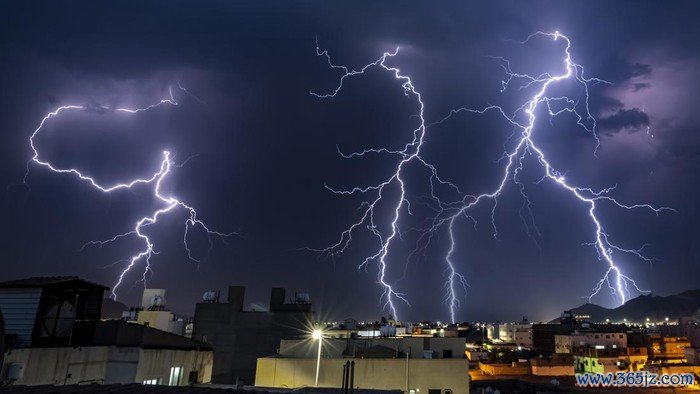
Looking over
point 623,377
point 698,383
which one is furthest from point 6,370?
point 698,383

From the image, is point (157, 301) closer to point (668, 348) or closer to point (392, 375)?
point (392, 375)

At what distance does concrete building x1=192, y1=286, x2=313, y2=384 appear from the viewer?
31.6m

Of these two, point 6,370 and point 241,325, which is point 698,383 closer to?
point 241,325

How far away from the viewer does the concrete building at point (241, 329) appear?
1243 inches

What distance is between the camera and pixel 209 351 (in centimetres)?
1856

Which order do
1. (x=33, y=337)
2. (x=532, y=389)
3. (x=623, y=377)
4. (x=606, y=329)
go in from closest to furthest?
1. (x=33, y=337)
2. (x=532, y=389)
3. (x=623, y=377)
4. (x=606, y=329)

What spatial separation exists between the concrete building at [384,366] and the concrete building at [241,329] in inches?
411

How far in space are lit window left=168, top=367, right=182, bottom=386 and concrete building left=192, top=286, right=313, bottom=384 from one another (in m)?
16.2

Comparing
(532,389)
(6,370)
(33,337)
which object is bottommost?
(532,389)

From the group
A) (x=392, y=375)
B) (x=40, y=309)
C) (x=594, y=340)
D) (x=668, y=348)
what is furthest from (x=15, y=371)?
(x=594, y=340)

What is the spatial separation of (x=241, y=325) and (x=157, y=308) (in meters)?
6.79

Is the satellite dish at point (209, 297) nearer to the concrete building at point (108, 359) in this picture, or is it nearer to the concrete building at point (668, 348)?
the concrete building at point (108, 359)

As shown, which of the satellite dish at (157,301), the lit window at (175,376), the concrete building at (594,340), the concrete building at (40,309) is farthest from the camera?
the concrete building at (594,340)

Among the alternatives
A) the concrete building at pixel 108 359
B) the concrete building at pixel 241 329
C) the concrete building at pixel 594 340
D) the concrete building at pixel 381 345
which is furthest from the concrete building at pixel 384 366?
the concrete building at pixel 594 340
